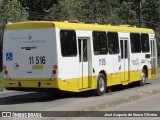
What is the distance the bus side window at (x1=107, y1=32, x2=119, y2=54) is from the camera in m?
19.9

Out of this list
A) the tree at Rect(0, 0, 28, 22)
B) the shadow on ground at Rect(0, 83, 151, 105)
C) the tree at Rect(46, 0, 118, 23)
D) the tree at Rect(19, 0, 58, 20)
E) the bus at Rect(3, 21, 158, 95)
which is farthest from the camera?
the tree at Rect(19, 0, 58, 20)

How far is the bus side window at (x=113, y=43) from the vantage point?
65.3 ft

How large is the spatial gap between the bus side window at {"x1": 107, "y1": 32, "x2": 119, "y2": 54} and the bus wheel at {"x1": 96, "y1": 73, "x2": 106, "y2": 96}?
1346 millimetres

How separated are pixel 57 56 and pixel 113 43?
4.57m

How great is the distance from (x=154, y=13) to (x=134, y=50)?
3577 cm

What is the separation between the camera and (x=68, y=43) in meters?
16.9

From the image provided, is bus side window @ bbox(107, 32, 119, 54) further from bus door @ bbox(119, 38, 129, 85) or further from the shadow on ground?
the shadow on ground

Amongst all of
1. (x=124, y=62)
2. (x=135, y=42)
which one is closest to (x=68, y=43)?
(x=124, y=62)

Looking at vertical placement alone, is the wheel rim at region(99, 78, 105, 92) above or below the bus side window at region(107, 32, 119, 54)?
below

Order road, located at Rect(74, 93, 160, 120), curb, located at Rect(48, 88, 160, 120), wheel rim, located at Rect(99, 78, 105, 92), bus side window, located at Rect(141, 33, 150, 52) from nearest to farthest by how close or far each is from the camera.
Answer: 1. curb, located at Rect(48, 88, 160, 120)
2. road, located at Rect(74, 93, 160, 120)
3. wheel rim, located at Rect(99, 78, 105, 92)
4. bus side window, located at Rect(141, 33, 150, 52)

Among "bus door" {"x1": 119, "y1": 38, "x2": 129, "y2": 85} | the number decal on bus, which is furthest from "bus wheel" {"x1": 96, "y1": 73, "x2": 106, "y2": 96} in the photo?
the number decal on bus

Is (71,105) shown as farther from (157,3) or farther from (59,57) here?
(157,3)

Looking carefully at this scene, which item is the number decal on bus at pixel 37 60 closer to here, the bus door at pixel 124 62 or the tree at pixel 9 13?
the bus door at pixel 124 62

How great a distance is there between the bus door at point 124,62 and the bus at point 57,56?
130 cm
